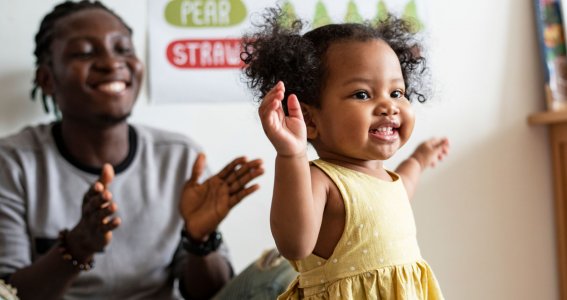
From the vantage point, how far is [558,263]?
1.88 metres

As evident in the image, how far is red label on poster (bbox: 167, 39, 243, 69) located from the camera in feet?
5.66

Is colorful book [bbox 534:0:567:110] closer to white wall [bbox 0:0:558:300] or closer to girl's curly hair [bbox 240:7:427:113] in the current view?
white wall [bbox 0:0:558:300]

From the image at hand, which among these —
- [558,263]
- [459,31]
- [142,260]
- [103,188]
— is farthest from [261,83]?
[558,263]

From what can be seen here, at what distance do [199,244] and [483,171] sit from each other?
2.62 feet

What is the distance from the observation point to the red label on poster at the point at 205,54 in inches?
67.9

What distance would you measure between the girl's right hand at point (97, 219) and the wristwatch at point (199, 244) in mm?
191

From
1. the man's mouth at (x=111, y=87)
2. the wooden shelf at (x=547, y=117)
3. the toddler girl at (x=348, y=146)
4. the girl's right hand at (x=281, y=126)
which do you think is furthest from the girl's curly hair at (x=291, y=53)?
the wooden shelf at (x=547, y=117)

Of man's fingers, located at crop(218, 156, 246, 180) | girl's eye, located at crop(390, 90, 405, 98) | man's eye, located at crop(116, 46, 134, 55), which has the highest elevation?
man's eye, located at crop(116, 46, 134, 55)

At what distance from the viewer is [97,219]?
1173 millimetres

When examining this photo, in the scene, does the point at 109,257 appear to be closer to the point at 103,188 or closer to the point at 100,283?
the point at 100,283

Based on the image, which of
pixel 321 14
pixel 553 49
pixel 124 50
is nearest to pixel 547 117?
pixel 553 49

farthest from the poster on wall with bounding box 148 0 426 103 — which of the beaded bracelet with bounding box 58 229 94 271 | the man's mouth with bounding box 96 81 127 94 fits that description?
the beaded bracelet with bounding box 58 229 94 271

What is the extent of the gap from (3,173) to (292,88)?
0.78 m

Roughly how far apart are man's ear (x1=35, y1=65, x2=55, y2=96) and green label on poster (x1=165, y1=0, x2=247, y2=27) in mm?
329
